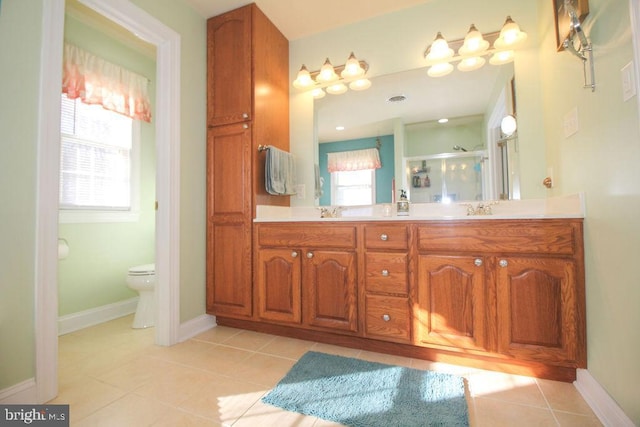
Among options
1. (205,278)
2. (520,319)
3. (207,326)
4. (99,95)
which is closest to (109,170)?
(99,95)

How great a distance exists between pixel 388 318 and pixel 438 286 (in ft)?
1.15

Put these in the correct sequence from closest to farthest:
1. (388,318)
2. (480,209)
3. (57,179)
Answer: (57,179) < (388,318) < (480,209)

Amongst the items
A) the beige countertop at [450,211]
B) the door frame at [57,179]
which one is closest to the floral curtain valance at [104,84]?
the door frame at [57,179]

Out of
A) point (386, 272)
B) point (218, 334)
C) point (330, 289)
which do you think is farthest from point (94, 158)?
point (386, 272)

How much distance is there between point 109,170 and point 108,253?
0.74 meters

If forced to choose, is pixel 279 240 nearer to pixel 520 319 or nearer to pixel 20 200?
pixel 20 200

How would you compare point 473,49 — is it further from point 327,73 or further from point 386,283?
point 386,283

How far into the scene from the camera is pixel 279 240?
200cm

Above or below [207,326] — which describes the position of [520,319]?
above

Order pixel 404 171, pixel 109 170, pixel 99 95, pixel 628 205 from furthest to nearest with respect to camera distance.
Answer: pixel 109 170
pixel 99 95
pixel 404 171
pixel 628 205

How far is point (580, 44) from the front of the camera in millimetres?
1252

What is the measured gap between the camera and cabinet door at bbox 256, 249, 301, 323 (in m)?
1.92

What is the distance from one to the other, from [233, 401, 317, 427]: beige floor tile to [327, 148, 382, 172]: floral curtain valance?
5.62 feet

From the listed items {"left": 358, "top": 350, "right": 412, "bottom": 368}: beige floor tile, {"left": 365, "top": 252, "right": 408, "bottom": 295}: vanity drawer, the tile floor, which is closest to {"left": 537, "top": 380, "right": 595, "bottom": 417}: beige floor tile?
the tile floor
